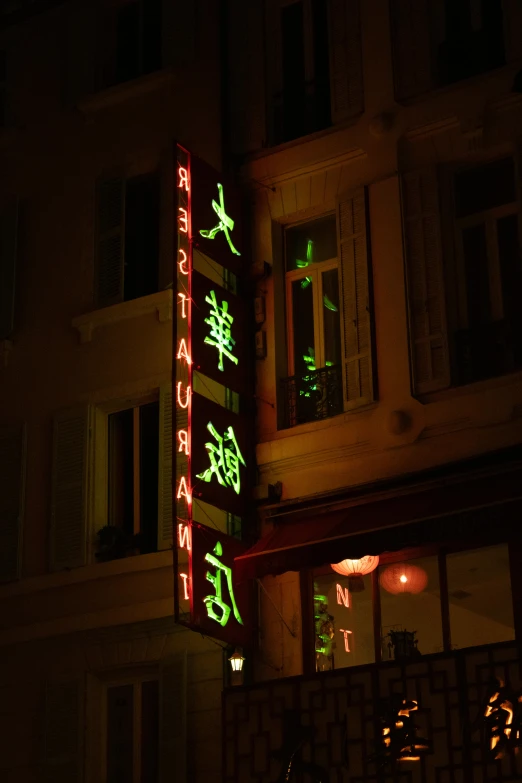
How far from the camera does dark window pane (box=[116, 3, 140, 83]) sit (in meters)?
15.8

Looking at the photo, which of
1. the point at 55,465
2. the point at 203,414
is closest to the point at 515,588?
the point at 203,414

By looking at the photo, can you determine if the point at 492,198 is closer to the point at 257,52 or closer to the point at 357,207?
the point at 357,207

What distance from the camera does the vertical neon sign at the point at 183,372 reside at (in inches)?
468

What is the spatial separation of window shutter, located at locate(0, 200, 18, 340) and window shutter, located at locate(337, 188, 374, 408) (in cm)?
387

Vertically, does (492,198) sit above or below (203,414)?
above

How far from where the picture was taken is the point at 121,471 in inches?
552

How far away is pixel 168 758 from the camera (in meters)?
12.2

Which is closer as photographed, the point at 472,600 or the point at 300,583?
the point at 472,600

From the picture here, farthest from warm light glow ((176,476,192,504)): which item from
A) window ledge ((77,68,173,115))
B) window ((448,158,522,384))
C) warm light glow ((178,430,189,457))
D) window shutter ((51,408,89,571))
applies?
window ledge ((77,68,173,115))

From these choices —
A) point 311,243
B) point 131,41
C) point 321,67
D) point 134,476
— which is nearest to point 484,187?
point 311,243

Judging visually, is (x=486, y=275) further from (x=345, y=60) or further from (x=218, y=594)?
(x=218, y=594)

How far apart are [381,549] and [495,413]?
1.59 metres

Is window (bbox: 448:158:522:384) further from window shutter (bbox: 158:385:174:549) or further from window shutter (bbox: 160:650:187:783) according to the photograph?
window shutter (bbox: 160:650:187:783)

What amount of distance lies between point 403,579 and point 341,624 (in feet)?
2.30
